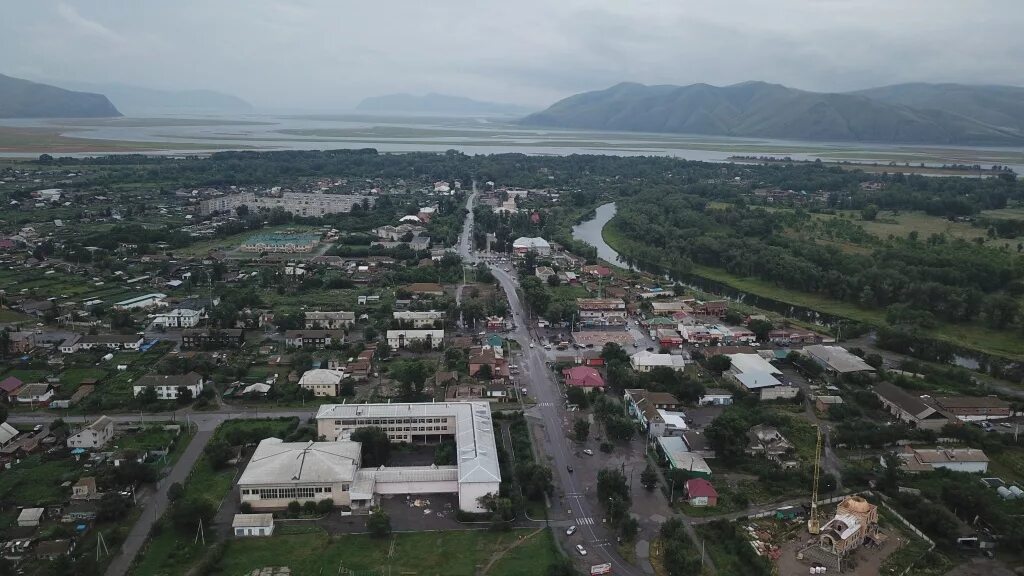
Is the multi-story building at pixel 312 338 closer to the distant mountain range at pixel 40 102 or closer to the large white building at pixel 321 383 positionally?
the large white building at pixel 321 383

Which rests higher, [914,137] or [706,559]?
[914,137]

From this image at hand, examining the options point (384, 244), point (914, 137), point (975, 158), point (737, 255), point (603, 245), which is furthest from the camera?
point (914, 137)

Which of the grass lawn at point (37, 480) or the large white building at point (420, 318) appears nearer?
the grass lawn at point (37, 480)

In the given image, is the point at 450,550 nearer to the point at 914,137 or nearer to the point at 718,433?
the point at 718,433

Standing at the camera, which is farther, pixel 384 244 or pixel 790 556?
pixel 384 244

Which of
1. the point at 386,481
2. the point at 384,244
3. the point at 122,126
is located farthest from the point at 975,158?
the point at 122,126

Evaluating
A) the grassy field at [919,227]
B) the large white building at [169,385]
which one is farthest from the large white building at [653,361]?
the grassy field at [919,227]

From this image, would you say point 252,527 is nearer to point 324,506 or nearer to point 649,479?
point 324,506

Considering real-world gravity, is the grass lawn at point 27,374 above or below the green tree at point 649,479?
below
